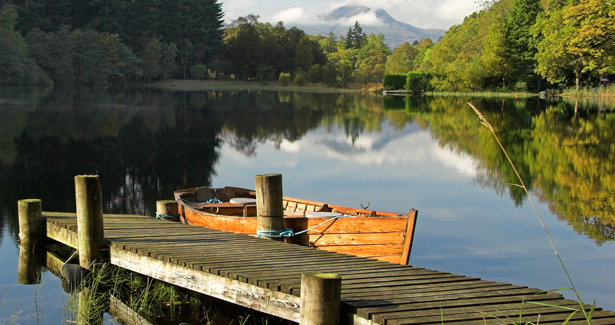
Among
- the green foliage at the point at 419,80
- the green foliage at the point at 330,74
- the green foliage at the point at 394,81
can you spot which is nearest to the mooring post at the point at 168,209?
the green foliage at the point at 419,80

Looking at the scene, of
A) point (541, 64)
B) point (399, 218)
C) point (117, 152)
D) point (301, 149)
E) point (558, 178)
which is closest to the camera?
point (399, 218)

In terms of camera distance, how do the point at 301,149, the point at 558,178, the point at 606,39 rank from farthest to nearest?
the point at 606,39, the point at 301,149, the point at 558,178

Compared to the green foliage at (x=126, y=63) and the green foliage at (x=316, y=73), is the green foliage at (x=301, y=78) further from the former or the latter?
the green foliage at (x=126, y=63)

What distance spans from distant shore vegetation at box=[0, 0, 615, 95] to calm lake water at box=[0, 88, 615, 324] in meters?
18.3

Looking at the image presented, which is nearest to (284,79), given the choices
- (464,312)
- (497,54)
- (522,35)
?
(497,54)

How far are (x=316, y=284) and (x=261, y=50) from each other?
89243 millimetres

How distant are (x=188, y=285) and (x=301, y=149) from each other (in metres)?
17.3

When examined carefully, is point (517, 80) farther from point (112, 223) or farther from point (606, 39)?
point (112, 223)

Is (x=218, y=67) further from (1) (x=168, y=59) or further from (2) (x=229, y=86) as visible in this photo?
(1) (x=168, y=59)

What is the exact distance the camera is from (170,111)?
3728 cm

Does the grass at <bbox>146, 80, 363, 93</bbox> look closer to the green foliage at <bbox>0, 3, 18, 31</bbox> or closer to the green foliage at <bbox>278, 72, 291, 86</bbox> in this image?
the green foliage at <bbox>278, 72, 291, 86</bbox>

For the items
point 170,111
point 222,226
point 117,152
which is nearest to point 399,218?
point 222,226

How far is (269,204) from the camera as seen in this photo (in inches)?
283

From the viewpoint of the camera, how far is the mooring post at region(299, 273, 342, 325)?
170 inches
